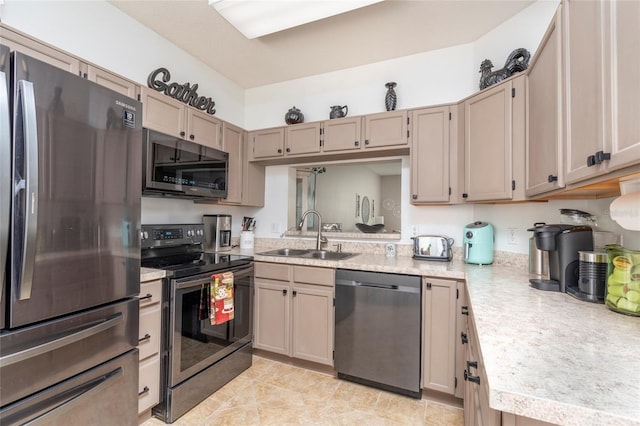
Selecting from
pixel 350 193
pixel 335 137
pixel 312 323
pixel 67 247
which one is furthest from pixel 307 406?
pixel 335 137

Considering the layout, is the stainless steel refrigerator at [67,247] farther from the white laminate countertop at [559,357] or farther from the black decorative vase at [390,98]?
the black decorative vase at [390,98]

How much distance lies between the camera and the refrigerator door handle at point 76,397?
3.66 feet

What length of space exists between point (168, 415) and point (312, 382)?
997 millimetres

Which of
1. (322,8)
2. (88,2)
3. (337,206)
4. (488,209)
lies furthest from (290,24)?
(488,209)

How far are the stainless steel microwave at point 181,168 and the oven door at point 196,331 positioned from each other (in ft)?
2.38

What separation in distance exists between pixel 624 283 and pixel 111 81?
287cm

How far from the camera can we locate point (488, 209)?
233 centimetres

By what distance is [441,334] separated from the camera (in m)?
1.94

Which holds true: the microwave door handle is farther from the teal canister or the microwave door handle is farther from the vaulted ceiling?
the teal canister

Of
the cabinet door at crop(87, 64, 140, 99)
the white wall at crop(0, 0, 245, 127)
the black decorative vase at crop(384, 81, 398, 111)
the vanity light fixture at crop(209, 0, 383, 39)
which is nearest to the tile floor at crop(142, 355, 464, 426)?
the cabinet door at crop(87, 64, 140, 99)

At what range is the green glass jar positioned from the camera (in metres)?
1.04

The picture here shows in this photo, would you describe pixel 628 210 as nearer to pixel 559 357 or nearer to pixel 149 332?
pixel 559 357

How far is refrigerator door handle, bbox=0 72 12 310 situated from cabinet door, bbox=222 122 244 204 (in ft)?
5.75

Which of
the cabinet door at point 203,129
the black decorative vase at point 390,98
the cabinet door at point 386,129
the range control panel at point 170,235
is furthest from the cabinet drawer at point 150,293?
the black decorative vase at point 390,98
